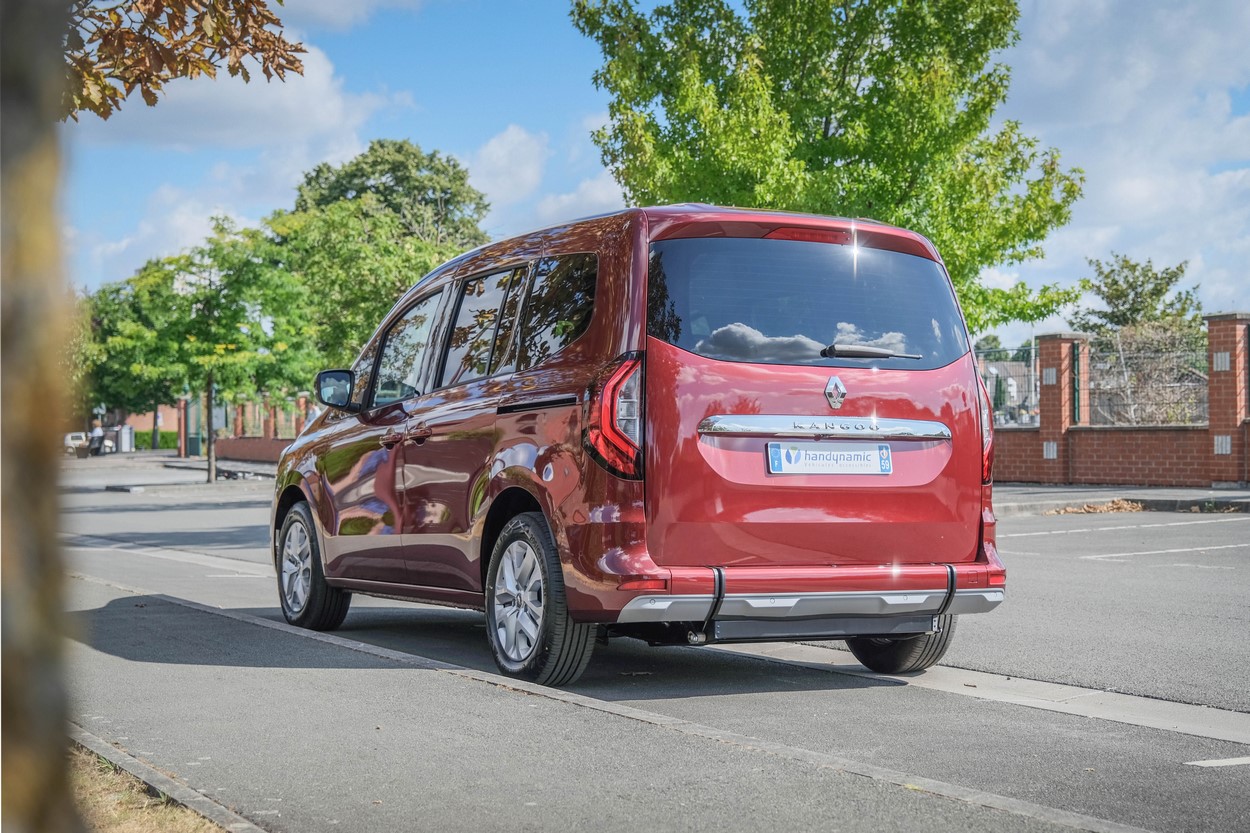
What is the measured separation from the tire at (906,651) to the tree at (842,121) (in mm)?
15043

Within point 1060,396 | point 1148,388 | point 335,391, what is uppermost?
point 1148,388

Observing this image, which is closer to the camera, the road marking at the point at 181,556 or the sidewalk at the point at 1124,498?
the road marking at the point at 181,556

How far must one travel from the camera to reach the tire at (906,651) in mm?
7492

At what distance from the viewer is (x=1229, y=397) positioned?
2606 centimetres

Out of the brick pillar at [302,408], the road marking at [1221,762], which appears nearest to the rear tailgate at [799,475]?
the road marking at [1221,762]

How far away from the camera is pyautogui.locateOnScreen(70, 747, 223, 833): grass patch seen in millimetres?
4262

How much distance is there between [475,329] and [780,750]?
132 inches

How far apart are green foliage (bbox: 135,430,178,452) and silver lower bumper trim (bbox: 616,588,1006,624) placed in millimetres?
94174

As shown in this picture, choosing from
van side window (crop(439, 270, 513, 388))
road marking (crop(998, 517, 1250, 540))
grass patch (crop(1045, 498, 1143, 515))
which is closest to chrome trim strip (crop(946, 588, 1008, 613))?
van side window (crop(439, 270, 513, 388))

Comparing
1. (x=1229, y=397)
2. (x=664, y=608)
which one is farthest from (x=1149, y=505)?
(x=664, y=608)

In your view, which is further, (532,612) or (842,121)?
(842,121)

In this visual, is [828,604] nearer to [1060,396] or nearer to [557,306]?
[557,306]

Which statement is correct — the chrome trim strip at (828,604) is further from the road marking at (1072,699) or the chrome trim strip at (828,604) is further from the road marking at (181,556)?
the road marking at (181,556)

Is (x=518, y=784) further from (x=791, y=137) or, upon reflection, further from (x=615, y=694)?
(x=791, y=137)
